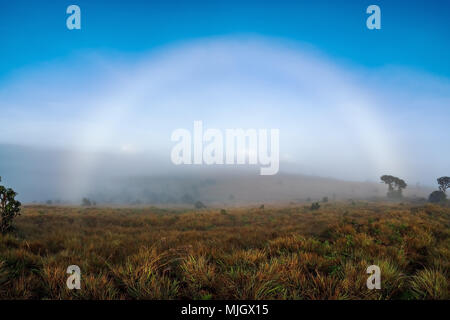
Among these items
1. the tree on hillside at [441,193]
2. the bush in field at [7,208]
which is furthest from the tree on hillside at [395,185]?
the bush in field at [7,208]

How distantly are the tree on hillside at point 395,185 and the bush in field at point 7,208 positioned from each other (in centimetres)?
8693

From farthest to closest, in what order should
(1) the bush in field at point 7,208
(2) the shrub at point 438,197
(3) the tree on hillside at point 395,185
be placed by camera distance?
1. (3) the tree on hillside at point 395,185
2. (2) the shrub at point 438,197
3. (1) the bush in field at point 7,208

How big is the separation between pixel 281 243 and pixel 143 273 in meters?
3.90

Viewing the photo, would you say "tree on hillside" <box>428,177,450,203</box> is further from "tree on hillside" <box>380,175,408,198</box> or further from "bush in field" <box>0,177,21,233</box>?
"bush in field" <box>0,177,21,233</box>

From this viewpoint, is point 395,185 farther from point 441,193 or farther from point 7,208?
point 7,208

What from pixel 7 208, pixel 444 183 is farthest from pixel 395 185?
pixel 7 208

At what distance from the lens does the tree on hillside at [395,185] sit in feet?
201

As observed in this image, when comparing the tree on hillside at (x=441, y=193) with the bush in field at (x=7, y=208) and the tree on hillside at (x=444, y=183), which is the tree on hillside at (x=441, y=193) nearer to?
the tree on hillside at (x=444, y=183)

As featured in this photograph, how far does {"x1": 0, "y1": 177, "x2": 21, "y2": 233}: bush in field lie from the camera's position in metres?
7.58

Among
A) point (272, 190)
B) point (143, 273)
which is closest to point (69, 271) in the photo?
point (143, 273)

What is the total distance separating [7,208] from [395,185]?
292ft

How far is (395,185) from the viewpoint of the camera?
2461 inches

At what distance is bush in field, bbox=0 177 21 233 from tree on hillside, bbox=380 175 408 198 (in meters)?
86.9
